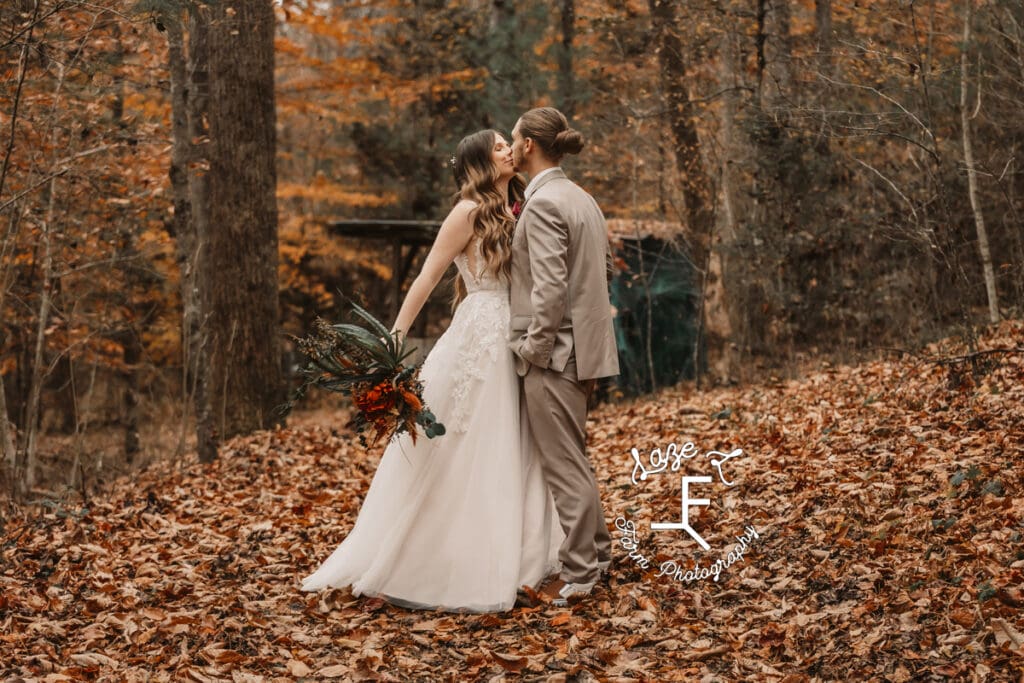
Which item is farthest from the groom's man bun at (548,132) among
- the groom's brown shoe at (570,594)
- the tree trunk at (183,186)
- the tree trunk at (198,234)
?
the tree trunk at (183,186)

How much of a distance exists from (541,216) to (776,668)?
8.00 ft

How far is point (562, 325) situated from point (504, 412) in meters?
0.60

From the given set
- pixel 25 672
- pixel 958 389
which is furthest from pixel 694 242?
pixel 25 672

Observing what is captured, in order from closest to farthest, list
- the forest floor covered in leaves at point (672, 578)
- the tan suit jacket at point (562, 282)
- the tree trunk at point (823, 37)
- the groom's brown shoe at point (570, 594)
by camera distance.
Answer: the forest floor covered in leaves at point (672, 578), the tan suit jacket at point (562, 282), the groom's brown shoe at point (570, 594), the tree trunk at point (823, 37)

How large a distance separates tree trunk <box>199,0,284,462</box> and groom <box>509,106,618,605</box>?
18.7 ft

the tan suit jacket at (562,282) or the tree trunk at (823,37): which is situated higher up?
the tree trunk at (823,37)

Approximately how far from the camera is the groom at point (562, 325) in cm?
511

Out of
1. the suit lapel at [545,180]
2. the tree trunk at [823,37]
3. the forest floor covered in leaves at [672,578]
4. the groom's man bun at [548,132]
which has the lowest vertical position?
the forest floor covered in leaves at [672,578]

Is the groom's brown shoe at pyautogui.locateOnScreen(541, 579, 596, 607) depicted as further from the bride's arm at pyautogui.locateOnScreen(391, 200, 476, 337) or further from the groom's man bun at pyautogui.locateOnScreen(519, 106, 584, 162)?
the groom's man bun at pyautogui.locateOnScreen(519, 106, 584, 162)

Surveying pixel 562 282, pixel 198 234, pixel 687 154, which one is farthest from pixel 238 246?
pixel 687 154

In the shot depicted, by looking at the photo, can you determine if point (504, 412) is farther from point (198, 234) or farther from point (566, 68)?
point (566, 68)

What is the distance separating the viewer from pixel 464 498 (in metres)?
5.38

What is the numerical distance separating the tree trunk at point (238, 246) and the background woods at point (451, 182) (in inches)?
0.9

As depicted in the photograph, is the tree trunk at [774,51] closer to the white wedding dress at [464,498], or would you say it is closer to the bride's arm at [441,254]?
the bride's arm at [441,254]
